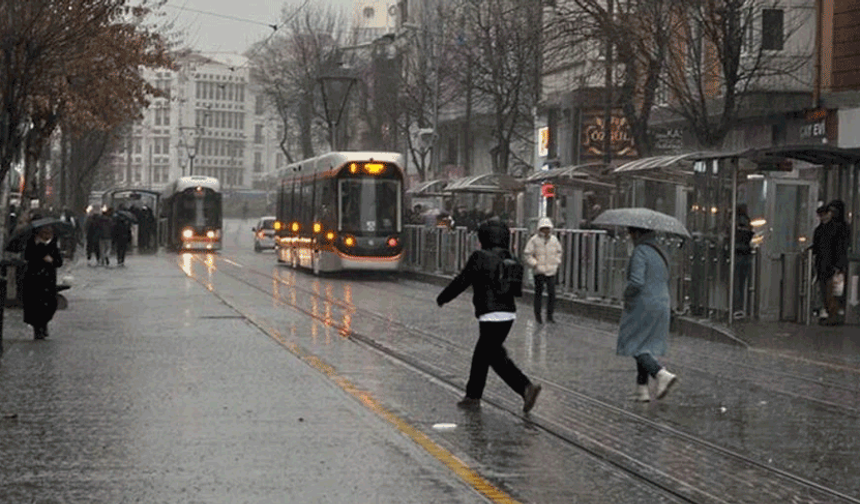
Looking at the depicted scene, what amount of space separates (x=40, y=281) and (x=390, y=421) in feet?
30.6

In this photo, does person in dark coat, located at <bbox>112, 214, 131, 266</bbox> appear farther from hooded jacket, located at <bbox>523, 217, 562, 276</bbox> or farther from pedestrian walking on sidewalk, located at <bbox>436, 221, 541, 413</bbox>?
pedestrian walking on sidewalk, located at <bbox>436, 221, 541, 413</bbox>

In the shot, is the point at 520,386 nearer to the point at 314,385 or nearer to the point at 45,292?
the point at 314,385

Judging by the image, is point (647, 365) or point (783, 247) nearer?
point (647, 365)

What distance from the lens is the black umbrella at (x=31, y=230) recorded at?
21.8 metres

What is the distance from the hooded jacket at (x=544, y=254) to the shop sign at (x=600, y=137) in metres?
21.0

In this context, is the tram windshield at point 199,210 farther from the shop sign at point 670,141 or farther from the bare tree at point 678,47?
the bare tree at point 678,47

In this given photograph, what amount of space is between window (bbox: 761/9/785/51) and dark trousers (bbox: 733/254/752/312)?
14.1m

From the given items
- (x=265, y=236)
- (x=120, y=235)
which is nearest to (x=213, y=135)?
(x=265, y=236)

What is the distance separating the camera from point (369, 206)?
43531 mm

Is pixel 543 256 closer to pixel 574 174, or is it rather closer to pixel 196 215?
Answer: pixel 574 174

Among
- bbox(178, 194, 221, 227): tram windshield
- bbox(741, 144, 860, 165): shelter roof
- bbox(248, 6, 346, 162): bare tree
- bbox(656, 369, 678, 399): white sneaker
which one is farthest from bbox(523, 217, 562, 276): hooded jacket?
bbox(248, 6, 346, 162): bare tree

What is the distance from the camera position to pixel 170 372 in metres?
17.3

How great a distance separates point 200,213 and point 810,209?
45513 mm

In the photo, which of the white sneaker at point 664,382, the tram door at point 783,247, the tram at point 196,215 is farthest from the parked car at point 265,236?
the white sneaker at point 664,382
